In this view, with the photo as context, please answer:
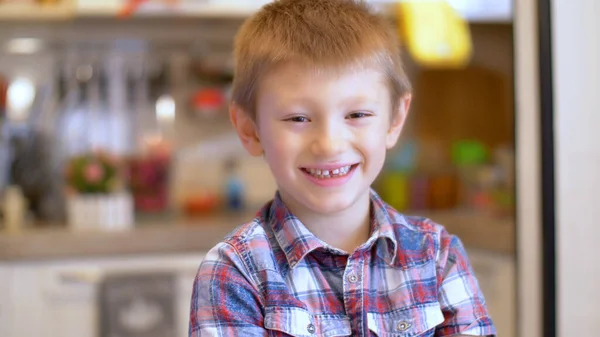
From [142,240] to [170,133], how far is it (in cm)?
64

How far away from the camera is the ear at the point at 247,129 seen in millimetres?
924

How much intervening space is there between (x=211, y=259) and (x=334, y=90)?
239mm

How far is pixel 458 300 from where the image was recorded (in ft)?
2.92

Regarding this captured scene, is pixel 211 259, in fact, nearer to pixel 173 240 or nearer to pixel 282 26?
pixel 282 26

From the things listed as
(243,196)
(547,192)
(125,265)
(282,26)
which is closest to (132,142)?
(243,196)

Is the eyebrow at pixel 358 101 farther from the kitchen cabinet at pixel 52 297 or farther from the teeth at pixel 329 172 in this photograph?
the kitchen cabinet at pixel 52 297

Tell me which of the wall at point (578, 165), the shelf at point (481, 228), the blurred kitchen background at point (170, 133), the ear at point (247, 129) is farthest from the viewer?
the blurred kitchen background at point (170, 133)

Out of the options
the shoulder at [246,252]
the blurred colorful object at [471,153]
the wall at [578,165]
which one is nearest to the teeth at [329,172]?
the shoulder at [246,252]

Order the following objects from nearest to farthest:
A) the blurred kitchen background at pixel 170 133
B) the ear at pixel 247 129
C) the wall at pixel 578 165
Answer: the ear at pixel 247 129 < the wall at pixel 578 165 < the blurred kitchen background at pixel 170 133

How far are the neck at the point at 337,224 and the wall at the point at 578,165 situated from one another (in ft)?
2.45

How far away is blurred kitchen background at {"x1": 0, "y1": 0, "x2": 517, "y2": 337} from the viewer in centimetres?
226

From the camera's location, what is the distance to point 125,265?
2.18m

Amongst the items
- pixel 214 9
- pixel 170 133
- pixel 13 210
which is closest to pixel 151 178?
pixel 170 133

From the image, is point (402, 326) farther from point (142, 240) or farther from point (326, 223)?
point (142, 240)
